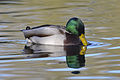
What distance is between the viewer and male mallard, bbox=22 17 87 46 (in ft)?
37.4

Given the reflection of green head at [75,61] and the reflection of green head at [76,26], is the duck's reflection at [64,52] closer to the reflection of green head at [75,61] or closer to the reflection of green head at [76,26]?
the reflection of green head at [75,61]

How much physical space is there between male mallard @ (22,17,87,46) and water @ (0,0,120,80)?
296 mm

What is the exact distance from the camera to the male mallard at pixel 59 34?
1140 centimetres

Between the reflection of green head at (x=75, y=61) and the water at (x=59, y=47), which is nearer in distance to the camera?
the water at (x=59, y=47)

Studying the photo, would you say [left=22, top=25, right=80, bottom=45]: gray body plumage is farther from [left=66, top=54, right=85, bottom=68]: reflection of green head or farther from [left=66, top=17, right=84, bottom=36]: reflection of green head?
[left=66, top=54, right=85, bottom=68]: reflection of green head

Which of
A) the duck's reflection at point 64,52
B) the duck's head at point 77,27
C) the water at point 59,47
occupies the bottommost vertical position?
the duck's reflection at point 64,52

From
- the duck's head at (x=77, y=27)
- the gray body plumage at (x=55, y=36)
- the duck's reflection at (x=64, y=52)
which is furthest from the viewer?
the duck's head at (x=77, y=27)

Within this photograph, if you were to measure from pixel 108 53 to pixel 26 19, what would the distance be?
236 inches

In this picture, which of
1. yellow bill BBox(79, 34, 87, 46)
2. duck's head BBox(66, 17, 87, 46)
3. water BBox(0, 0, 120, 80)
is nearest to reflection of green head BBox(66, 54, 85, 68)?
water BBox(0, 0, 120, 80)

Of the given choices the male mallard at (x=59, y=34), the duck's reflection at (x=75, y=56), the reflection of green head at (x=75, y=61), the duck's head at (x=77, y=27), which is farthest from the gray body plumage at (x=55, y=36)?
the reflection of green head at (x=75, y=61)

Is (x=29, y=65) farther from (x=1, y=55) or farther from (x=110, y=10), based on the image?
(x=110, y=10)

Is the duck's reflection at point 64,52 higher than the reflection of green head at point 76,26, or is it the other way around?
the reflection of green head at point 76,26

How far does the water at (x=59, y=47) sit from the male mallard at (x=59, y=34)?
0.30 m

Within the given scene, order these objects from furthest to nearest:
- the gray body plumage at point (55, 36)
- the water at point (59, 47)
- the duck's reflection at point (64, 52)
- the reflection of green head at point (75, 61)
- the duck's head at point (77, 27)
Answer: the duck's head at point (77, 27), the gray body plumage at point (55, 36), the duck's reflection at point (64, 52), the reflection of green head at point (75, 61), the water at point (59, 47)
